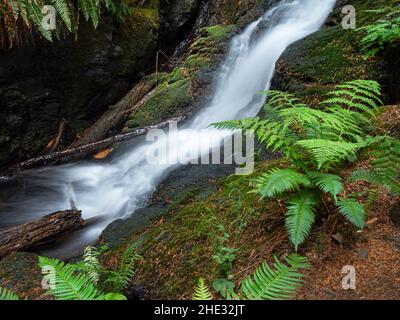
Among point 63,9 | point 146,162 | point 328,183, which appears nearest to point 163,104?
point 146,162

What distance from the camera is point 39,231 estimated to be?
4.23 m

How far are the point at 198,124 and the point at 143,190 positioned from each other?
183 cm

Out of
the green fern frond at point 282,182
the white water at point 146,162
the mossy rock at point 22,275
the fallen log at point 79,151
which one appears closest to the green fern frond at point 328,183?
the green fern frond at point 282,182

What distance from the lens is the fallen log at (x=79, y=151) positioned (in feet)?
22.3

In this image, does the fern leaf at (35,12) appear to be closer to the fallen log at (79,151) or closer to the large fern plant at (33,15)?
the large fern plant at (33,15)

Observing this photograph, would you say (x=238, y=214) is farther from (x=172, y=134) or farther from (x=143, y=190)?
(x=172, y=134)

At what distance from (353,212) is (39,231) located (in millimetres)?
3522

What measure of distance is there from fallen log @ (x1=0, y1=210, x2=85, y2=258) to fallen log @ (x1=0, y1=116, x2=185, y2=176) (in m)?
2.53

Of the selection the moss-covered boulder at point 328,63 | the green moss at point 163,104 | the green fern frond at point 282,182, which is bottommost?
the green fern frond at point 282,182

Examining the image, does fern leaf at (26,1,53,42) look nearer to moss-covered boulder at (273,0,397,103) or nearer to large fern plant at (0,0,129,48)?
large fern plant at (0,0,129,48)

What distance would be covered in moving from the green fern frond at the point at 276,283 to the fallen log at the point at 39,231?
293cm

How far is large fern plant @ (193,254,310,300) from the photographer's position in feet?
6.62

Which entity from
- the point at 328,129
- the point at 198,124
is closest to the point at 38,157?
the point at 198,124

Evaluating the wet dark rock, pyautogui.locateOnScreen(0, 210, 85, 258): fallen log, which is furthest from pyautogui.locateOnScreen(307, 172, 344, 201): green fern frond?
pyautogui.locateOnScreen(0, 210, 85, 258): fallen log
